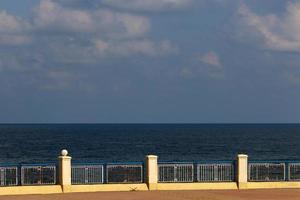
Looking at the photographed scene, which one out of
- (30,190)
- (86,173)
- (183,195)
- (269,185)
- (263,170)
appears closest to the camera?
(183,195)

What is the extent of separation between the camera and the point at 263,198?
3053 centimetres

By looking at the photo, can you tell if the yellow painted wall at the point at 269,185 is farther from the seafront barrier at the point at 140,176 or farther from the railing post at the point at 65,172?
the railing post at the point at 65,172

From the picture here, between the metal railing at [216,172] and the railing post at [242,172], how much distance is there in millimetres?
716

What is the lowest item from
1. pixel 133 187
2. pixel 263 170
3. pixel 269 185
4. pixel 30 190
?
pixel 30 190

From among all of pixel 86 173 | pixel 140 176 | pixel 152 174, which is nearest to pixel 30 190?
pixel 86 173

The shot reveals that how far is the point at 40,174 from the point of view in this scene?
34.0 meters

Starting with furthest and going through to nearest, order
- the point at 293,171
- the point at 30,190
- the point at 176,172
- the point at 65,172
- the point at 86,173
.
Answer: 1. the point at 293,171
2. the point at 176,172
3. the point at 86,173
4. the point at 65,172
5. the point at 30,190

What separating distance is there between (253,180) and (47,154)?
7640 centimetres

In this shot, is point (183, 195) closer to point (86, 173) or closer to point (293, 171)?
point (86, 173)

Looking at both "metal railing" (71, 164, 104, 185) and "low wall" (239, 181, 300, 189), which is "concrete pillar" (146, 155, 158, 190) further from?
"low wall" (239, 181, 300, 189)

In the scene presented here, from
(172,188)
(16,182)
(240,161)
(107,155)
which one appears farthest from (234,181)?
(107,155)

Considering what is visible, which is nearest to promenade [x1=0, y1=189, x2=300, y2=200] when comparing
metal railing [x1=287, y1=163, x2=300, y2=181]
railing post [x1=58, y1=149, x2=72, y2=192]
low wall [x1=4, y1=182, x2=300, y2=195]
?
low wall [x1=4, y1=182, x2=300, y2=195]

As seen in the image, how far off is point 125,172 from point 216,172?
4.29 meters

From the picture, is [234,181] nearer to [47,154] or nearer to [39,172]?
[39,172]
